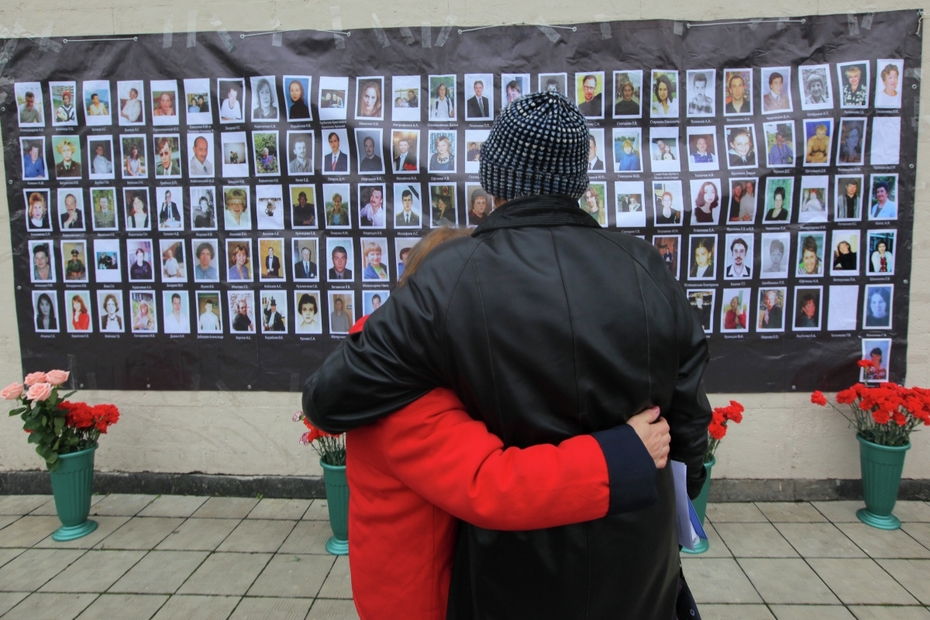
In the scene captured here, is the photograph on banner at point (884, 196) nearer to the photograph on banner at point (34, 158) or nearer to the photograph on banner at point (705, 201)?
the photograph on banner at point (705, 201)

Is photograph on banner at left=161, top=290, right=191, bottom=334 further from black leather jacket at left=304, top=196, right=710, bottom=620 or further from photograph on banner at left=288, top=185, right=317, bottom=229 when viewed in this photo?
black leather jacket at left=304, top=196, right=710, bottom=620

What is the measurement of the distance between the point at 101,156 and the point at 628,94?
3.09 meters

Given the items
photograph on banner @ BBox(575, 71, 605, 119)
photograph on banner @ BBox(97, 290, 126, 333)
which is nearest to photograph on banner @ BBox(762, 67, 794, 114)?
photograph on banner @ BBox(575, 71, 605, 119)

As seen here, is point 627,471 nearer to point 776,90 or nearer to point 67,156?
point 776,90

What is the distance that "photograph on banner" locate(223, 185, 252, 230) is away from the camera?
349 centimetres

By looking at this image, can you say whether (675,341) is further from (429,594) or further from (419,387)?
(429,594)

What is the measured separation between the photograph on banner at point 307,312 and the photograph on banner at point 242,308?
0.27 m

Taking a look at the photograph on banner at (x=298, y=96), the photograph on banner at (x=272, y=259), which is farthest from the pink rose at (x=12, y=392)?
the photograph on banner at (x=298, y=96)

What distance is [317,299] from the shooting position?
3520mm

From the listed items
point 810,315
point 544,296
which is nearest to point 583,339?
point 544,296

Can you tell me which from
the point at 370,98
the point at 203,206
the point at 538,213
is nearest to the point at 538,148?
the point at 538,213

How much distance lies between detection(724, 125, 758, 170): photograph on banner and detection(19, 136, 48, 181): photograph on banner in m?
3.97

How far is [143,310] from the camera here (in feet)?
11.8

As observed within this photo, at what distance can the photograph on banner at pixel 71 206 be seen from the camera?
358 cm
